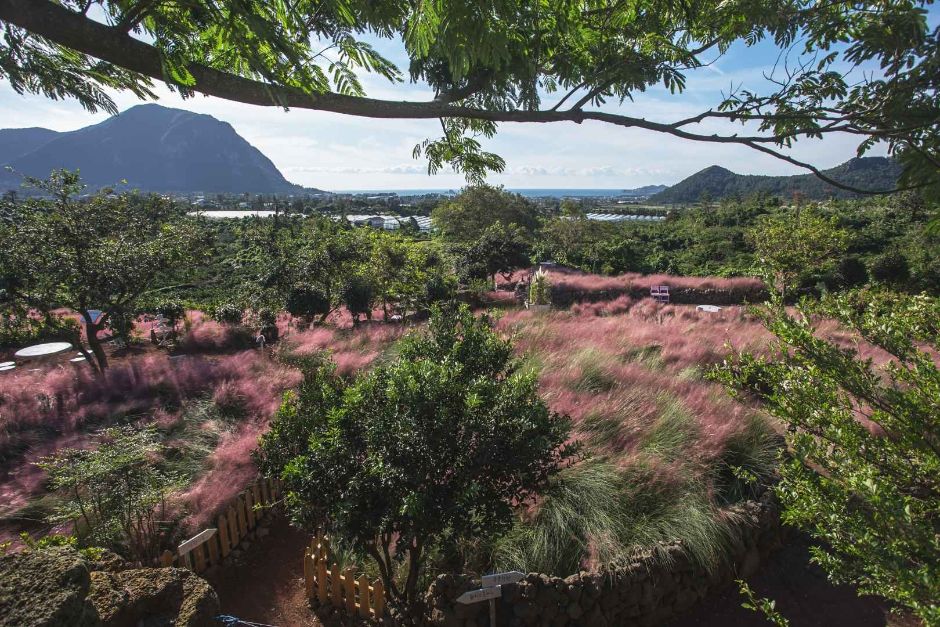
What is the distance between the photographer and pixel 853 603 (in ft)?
13.8

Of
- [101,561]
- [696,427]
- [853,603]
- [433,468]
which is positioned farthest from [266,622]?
[853,603]

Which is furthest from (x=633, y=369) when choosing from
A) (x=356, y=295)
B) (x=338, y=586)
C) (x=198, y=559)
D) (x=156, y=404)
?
(x=356, y=295)

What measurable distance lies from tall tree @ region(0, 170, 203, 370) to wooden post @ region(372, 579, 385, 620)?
7.25m

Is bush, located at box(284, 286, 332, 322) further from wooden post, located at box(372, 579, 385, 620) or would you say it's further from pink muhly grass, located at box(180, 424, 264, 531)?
wooden post, located at box(372, 579, 385, 620)

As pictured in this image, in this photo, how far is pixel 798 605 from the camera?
4.21m

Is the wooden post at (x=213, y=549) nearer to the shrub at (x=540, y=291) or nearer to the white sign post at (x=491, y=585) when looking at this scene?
the white sign post at (x=491, y=585)

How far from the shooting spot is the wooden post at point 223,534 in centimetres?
482

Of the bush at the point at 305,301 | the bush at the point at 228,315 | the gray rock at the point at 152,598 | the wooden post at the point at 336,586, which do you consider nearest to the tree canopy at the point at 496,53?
the gray rock at the point at 152,598

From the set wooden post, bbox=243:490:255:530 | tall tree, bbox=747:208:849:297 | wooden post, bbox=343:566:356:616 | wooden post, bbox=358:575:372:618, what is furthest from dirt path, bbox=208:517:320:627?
tall tree, bbox=747:208:849:297

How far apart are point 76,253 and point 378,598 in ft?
25.8

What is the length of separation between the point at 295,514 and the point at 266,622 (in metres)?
1.70

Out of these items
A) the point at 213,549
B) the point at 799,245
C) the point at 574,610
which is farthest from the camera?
the point at 799,245

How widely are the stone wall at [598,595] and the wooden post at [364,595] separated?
21.7 inches

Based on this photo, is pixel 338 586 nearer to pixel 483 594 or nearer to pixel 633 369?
pixel 483 594
